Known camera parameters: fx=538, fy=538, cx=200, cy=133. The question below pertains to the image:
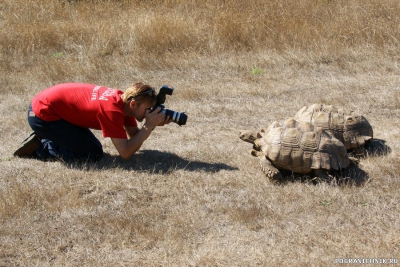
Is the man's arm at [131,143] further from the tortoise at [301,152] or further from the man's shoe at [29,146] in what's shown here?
the tortoise at [301,152]

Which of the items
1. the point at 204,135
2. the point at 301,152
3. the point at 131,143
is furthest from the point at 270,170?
the point at 204,135

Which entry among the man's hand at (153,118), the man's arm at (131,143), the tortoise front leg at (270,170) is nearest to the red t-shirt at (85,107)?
the man's arm at (131,143)

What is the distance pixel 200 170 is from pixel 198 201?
78cm

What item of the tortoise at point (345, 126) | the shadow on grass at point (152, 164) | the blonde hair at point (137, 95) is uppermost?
the blonde hair at point (137, 95)

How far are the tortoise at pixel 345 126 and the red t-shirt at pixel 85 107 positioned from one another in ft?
7.34

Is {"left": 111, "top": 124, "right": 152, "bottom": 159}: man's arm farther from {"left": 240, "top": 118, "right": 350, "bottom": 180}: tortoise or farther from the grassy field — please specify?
{"left": 240, "top": 118, "right": 350, "bottom": 180}: tortoise

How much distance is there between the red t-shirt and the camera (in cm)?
567

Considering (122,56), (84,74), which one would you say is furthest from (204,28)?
(84,74)

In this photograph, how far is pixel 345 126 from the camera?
20.4ft

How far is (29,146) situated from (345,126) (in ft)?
12.0

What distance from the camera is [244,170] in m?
6.00

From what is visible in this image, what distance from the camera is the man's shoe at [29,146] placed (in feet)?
20.2

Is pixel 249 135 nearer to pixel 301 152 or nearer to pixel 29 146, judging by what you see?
pixel 301 152

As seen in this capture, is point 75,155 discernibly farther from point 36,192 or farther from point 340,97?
point 340,97
